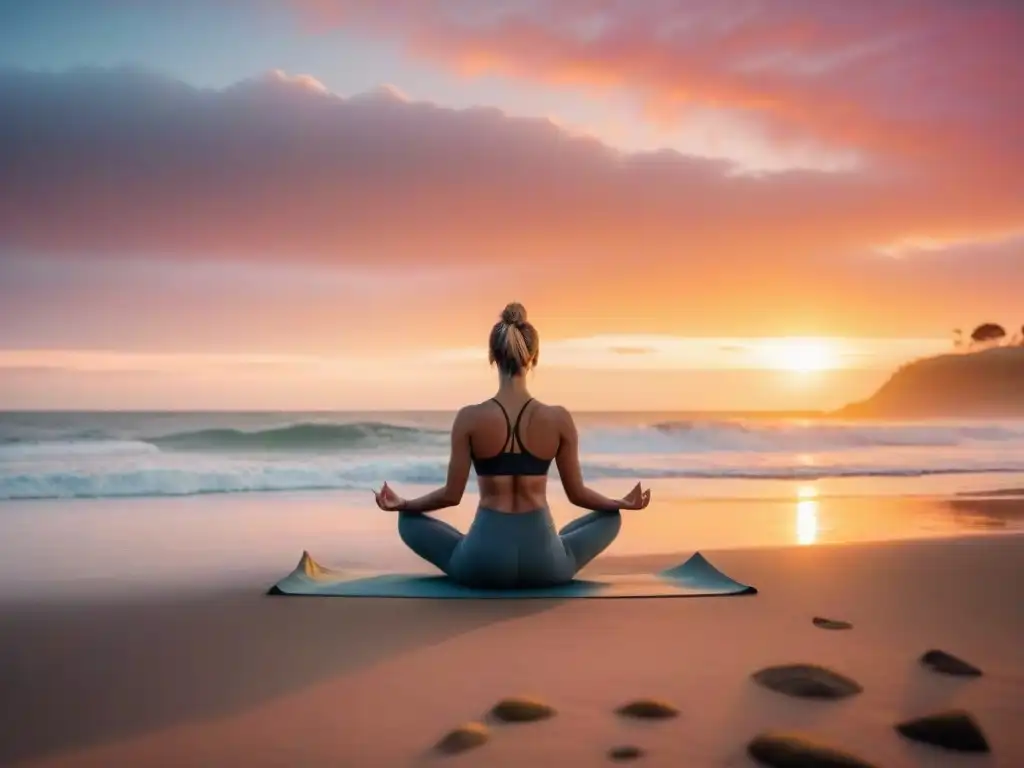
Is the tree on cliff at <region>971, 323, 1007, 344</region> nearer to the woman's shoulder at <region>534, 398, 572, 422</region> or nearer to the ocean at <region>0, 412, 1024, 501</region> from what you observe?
the ocean at <region>0, 412, 1024, 501</region>

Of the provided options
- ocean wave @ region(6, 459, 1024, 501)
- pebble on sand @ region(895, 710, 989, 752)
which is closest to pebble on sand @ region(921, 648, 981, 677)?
pebble on sand @ region(895, 710, 989, 752)

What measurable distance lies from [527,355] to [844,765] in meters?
3.09

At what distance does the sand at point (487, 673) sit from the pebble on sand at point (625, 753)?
0.05 meters

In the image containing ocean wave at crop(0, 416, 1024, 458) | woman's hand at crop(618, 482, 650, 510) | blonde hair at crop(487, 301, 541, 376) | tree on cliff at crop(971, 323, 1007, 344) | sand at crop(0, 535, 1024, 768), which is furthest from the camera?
tree on cliff at crop(971, 323, 1007, 344)

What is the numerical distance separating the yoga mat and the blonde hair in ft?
4.17

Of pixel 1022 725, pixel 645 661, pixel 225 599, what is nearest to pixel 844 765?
pixel 1022 725

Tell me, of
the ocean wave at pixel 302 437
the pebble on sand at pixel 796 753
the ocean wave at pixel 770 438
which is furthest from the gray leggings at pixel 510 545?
the ocean wave at pixel 302 437

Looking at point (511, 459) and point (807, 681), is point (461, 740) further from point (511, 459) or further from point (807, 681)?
point (511, 459)

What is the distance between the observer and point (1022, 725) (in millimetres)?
3305

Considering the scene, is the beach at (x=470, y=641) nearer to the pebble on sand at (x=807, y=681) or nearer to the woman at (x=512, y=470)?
the pebble on sand at (x=807, y=681)

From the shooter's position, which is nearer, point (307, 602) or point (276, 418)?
point (307, 602)

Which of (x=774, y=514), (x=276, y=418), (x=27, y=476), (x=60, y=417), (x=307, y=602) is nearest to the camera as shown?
(x=307, y=602)

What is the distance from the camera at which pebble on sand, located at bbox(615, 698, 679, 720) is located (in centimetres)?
344

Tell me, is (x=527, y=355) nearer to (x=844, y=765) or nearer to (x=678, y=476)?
(x=844, y=765)
